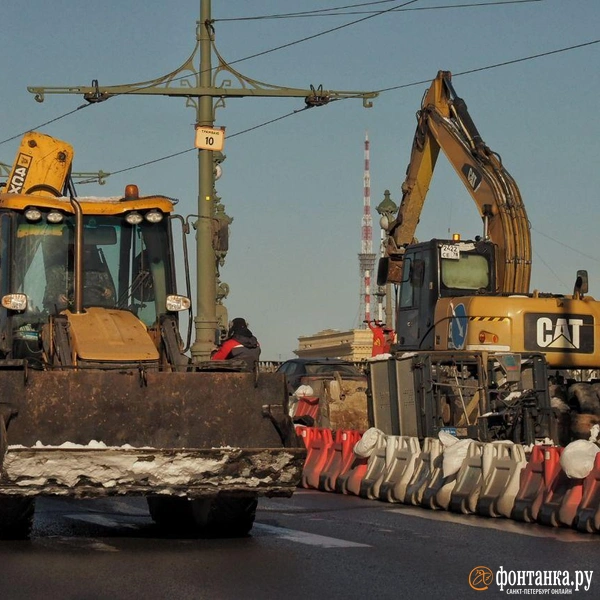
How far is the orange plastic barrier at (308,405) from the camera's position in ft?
79.5

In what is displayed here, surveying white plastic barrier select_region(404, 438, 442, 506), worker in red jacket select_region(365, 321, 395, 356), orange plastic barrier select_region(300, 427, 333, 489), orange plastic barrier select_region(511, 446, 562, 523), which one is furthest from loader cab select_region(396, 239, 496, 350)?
orange plastic barrier select_region(511, 446, 562, 523)

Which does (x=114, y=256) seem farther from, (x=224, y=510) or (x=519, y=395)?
(x=519, y=395)

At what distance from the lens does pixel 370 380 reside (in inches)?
807

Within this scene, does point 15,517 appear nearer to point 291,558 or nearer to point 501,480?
point 291,558

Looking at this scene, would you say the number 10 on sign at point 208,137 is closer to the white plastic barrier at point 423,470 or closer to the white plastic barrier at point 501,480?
the white plastic barrier at point 423,470

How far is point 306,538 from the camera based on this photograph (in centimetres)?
1188

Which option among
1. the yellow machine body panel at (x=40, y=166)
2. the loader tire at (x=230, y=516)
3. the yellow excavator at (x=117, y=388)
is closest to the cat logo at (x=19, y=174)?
the yellow machine body panel at (x=40, y=166)

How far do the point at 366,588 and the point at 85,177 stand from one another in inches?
1506

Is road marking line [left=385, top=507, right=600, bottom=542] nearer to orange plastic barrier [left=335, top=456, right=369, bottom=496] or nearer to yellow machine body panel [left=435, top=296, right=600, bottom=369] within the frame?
orange plastic barrier [left=335, top=456, right=369, bottom=496]

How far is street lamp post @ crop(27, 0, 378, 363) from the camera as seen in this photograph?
23.5 metres

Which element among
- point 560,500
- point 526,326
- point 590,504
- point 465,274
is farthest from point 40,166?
point 465,274

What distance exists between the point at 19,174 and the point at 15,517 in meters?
5.80

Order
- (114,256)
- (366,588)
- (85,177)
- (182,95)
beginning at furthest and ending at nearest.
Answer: (85,177), (182,95), (114,256), (366,588)

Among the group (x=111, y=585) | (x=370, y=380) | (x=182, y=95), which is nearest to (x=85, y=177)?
(x=182, y=95)
